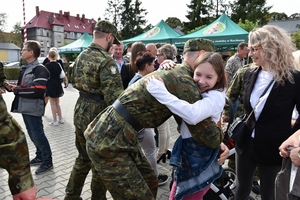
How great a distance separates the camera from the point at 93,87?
2924 mm

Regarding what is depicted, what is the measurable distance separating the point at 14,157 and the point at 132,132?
→ 0.73m

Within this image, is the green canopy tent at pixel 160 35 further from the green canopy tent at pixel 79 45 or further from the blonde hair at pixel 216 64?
the blonde hair at pixel 216 64

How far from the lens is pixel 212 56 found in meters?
1.91

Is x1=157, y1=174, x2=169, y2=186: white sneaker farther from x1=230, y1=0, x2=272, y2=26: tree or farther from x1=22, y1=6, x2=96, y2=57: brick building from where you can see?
x1=22, y1=6, x2=96, y2=57: brick building

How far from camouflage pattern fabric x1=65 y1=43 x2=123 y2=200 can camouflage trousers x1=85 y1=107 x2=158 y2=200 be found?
2.70 ft

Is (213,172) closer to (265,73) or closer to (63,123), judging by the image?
(265,73)

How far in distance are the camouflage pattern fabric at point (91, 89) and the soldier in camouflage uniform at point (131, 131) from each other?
0.82 metres

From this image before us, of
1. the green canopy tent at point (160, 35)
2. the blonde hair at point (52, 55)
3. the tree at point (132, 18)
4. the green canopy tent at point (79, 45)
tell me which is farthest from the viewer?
the tree at point (132, 18)

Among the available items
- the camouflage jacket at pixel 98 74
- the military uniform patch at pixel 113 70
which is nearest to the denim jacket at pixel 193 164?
the camouflage jacket at pixel 98 74

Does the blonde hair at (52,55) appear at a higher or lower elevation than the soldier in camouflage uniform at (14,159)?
higher

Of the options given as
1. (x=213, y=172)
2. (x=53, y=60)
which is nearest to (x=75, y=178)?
(x=213, y=172)

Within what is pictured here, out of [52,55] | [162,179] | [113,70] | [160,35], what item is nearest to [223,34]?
[160,35]

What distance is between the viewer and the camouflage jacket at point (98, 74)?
2766 mm

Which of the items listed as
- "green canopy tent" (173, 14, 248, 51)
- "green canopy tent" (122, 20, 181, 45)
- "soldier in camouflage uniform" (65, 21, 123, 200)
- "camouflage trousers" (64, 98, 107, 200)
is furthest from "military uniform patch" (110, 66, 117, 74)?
"green canopy tent" (122, 20, 181, 45)
